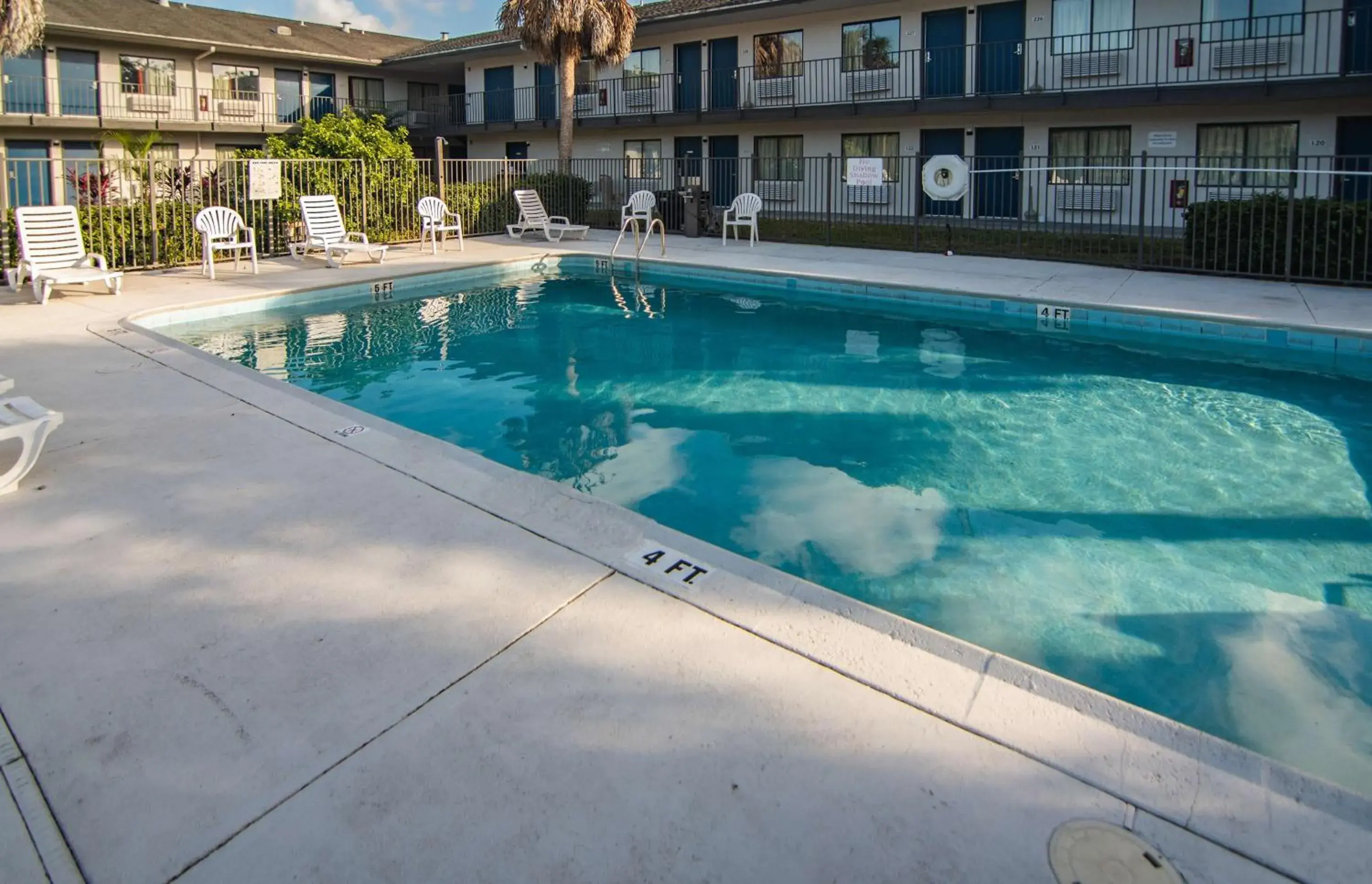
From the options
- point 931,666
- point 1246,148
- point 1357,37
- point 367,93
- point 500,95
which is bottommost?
point 931,666

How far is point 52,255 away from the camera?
428 inches

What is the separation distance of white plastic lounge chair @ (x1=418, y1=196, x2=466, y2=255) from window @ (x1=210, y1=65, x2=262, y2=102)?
16805 millimetres

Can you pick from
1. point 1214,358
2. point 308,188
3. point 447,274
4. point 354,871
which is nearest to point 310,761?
point 354,871

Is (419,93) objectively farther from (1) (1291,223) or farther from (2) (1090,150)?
(1) (1291,223)

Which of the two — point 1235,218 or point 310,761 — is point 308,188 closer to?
point 1235,218

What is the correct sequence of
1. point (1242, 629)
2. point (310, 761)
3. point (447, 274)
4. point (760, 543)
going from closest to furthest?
1. point (310, 761)
2. point (1242, 629)
3. point (760, 543)
4. point (447, 274)

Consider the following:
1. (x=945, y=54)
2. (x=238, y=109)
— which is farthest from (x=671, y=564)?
(x=238, y=109)

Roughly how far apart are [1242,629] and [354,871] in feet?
11.8

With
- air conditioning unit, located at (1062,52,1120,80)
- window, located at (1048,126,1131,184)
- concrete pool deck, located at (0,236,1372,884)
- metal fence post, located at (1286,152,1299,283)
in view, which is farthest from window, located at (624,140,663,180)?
concrete pool deck, located at (0,236,1372,884)

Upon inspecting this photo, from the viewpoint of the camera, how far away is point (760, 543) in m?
4.85

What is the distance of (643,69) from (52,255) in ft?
63.2

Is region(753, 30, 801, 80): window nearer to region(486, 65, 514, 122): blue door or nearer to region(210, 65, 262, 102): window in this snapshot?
region(486, 65, 514, 122): blue door

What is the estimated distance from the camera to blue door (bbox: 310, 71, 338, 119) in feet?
105

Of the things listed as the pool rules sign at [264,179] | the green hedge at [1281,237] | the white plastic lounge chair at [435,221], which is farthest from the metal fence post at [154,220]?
the green hedge at [1281,237]
